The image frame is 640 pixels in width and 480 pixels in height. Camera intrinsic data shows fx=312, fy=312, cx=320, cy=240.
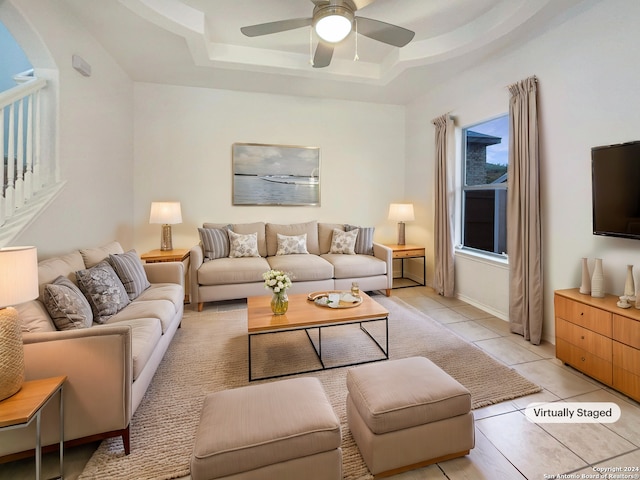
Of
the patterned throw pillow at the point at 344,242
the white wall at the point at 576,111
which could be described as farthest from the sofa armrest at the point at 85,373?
the white wall at the point at 576,111

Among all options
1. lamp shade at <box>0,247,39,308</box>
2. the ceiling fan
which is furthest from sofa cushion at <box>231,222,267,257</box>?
lamp shade at <box>0,247,39,308</box>

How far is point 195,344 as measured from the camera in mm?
2873

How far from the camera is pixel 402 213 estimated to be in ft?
15.8

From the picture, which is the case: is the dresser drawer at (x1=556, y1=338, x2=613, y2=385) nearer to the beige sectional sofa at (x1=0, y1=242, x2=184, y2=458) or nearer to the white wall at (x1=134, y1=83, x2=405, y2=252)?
the beige sectional sofa at (x1=0, y1=242, x2=184, y2=458)

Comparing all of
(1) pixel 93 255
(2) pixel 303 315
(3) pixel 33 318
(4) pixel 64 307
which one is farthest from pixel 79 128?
(2) pixel 303 315

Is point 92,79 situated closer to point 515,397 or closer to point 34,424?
point 34,424

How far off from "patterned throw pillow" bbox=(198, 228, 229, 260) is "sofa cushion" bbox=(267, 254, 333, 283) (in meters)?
0.66

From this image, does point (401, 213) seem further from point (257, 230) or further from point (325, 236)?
point (257, 230)

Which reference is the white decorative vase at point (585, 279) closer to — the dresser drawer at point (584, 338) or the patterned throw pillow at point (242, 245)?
the dresser drawer at point (584, 338)

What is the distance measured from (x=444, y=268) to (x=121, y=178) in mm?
4369

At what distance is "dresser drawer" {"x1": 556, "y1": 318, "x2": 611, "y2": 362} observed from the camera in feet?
7.04

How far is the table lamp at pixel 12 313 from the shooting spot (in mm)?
1311

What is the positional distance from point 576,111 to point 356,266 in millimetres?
2669

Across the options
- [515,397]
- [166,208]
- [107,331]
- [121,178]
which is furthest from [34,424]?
[121,178]
